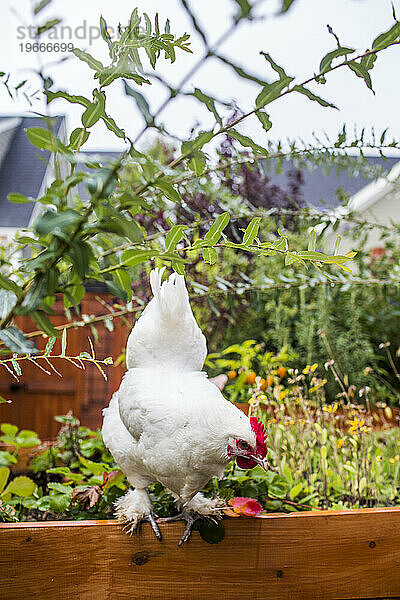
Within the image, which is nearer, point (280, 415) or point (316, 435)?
point (316, 435)

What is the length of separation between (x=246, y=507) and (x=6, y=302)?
0.77 m

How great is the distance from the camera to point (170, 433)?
916 millimetres

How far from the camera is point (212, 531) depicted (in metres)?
1.03

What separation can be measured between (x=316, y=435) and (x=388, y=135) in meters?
0.82

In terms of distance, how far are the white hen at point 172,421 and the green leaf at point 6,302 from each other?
1.79ft

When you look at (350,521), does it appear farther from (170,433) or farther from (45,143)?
(45,143)

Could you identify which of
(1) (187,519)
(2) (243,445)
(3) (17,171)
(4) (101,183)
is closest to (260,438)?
(2) (243,445)

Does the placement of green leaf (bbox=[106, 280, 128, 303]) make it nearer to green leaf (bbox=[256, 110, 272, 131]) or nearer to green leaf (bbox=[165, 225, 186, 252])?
green leaf (bbox=[165, 225, 186, 252])

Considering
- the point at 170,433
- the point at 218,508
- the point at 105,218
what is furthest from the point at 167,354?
the point at 105,218

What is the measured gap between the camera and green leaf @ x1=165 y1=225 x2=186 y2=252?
0.49 meters

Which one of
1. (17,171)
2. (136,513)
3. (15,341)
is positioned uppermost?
(17,171)

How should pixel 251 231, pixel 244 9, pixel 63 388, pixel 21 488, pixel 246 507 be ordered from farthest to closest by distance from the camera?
pixel 63 388 → pixel 21 488 → pixel 246 507 → pixel 251 231 → pixel 244 9

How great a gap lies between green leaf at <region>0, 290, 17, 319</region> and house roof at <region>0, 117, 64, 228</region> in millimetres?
2488

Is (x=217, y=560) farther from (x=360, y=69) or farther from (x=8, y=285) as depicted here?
(x=360, y=69)
